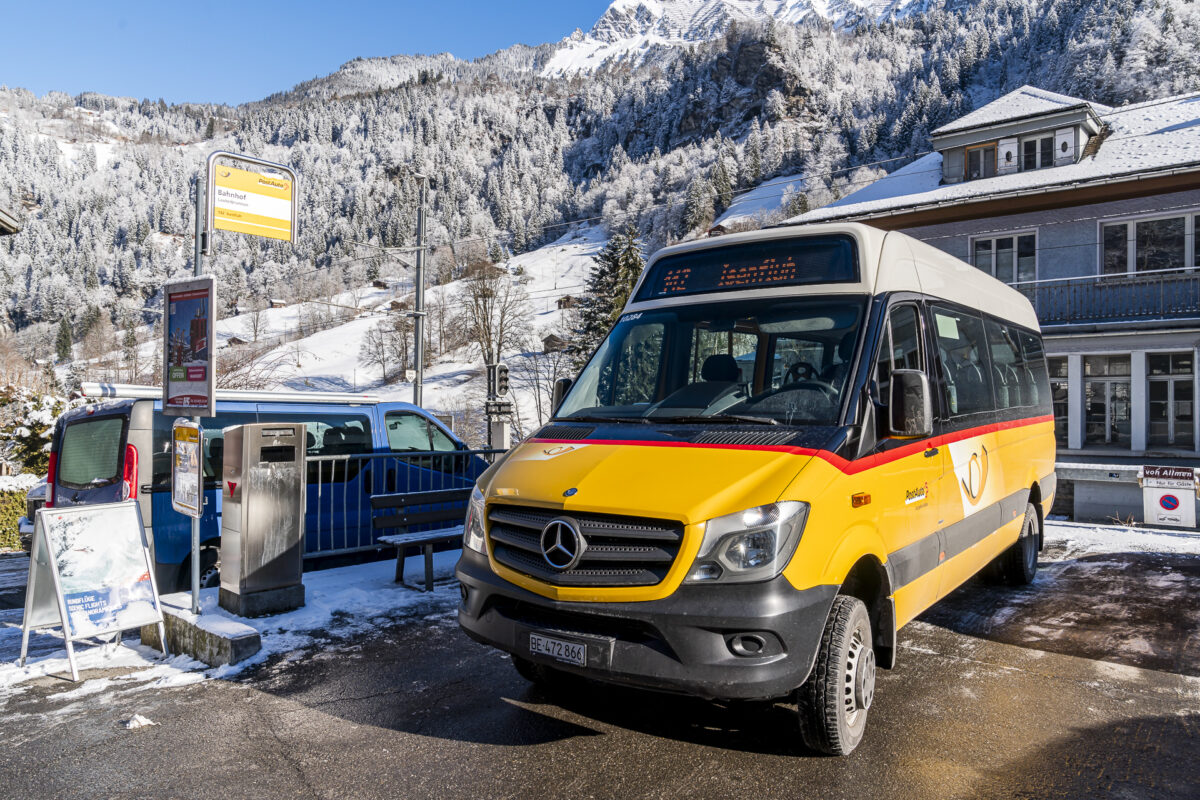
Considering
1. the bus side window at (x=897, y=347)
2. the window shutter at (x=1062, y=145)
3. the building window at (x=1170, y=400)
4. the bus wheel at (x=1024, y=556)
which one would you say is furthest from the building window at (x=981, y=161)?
the bus side window at (x=897, y=347)

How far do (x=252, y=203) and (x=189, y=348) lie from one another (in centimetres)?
378

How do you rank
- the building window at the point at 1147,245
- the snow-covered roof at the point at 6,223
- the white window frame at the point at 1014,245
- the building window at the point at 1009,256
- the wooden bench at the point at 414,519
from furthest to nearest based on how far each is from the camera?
the building window at the point at 1009,256, the white window frame at the point at 1014,245, the building window at the point at 1147,245, the snow-covered roof at the point at 6,223, the wooden bench at the point at 414,519

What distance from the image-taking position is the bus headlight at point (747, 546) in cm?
354

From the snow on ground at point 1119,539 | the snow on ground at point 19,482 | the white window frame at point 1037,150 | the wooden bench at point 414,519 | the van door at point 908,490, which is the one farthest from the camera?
the white window frame at point 1037,150

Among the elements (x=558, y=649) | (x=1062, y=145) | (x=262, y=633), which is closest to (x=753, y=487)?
(x=558, y=649)

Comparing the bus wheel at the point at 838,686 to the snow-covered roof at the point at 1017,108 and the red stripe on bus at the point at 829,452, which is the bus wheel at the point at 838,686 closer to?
the red stripe on bus at the point at 829,452

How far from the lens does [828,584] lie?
3.72 meters

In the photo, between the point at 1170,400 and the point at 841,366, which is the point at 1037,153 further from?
the point at 841,366

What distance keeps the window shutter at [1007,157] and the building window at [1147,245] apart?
13.9 feet

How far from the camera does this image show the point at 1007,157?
24547mm

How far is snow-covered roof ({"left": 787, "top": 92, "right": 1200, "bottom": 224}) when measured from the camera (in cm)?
2008

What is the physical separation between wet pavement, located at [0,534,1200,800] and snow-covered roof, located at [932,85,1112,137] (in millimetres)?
21964

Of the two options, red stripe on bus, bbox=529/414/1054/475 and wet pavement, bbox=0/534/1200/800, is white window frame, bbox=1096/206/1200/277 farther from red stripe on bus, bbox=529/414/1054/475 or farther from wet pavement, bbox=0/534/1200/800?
red stripe on bus, bbox=529/414/1054/475

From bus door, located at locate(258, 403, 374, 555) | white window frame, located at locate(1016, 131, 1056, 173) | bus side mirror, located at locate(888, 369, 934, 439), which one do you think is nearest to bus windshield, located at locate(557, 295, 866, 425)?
bus side mirror, located at locate(888, 369, 934, 439)
